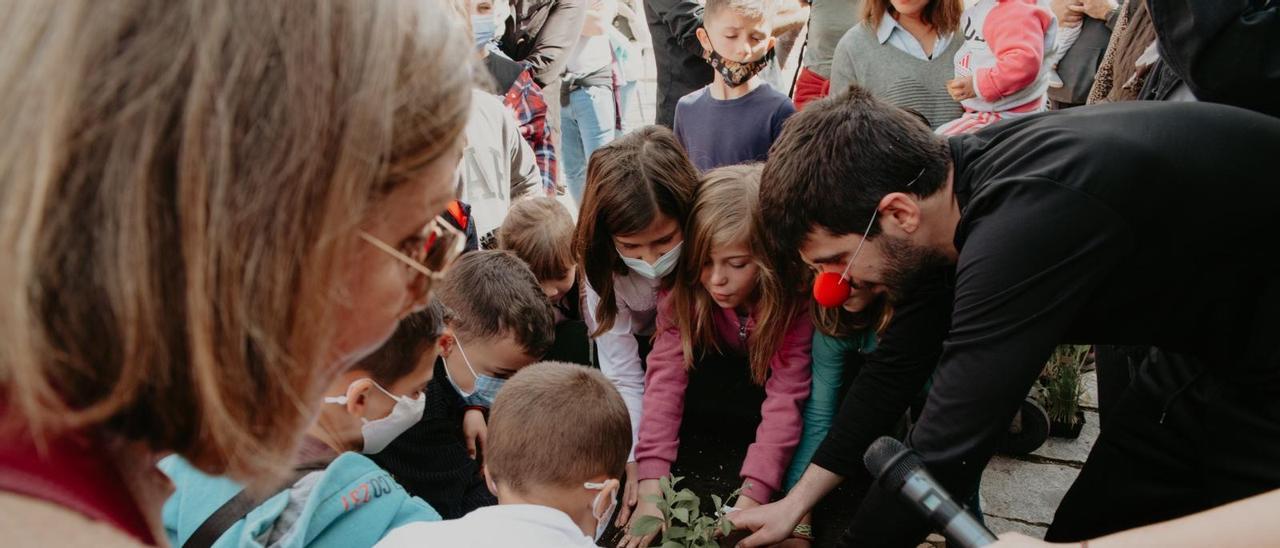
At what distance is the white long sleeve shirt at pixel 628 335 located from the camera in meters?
3.08

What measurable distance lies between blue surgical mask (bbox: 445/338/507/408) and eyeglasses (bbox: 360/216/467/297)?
1838 mm

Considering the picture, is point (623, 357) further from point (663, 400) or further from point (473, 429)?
point (473, 429)

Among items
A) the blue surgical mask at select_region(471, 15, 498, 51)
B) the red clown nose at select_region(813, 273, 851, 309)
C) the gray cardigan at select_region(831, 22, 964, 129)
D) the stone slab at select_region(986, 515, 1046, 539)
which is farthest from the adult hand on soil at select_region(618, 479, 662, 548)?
the blue surgical mask at select_region(471, 15, 498, 51)

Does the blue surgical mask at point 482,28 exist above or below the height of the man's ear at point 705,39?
above

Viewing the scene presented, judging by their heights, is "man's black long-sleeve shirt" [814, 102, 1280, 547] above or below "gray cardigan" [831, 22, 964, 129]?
above

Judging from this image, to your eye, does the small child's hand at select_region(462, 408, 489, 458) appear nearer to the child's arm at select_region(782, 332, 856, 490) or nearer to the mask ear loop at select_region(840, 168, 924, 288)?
the child's arm at select_region(782, 332, 856, 490)

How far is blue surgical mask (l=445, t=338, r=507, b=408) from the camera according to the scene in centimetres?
291

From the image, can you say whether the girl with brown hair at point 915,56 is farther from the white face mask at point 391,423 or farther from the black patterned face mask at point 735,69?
the white face mask at point 391,423

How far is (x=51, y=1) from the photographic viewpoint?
63 centimetres

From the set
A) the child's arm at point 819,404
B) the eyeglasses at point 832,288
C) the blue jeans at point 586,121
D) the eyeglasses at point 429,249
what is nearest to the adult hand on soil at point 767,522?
the child's arm at point 819,404

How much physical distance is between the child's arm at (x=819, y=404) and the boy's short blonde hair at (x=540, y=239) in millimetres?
1097

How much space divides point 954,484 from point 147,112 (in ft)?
5.74

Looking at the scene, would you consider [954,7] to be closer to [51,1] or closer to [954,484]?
[954,484]

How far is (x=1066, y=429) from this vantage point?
3453mm
